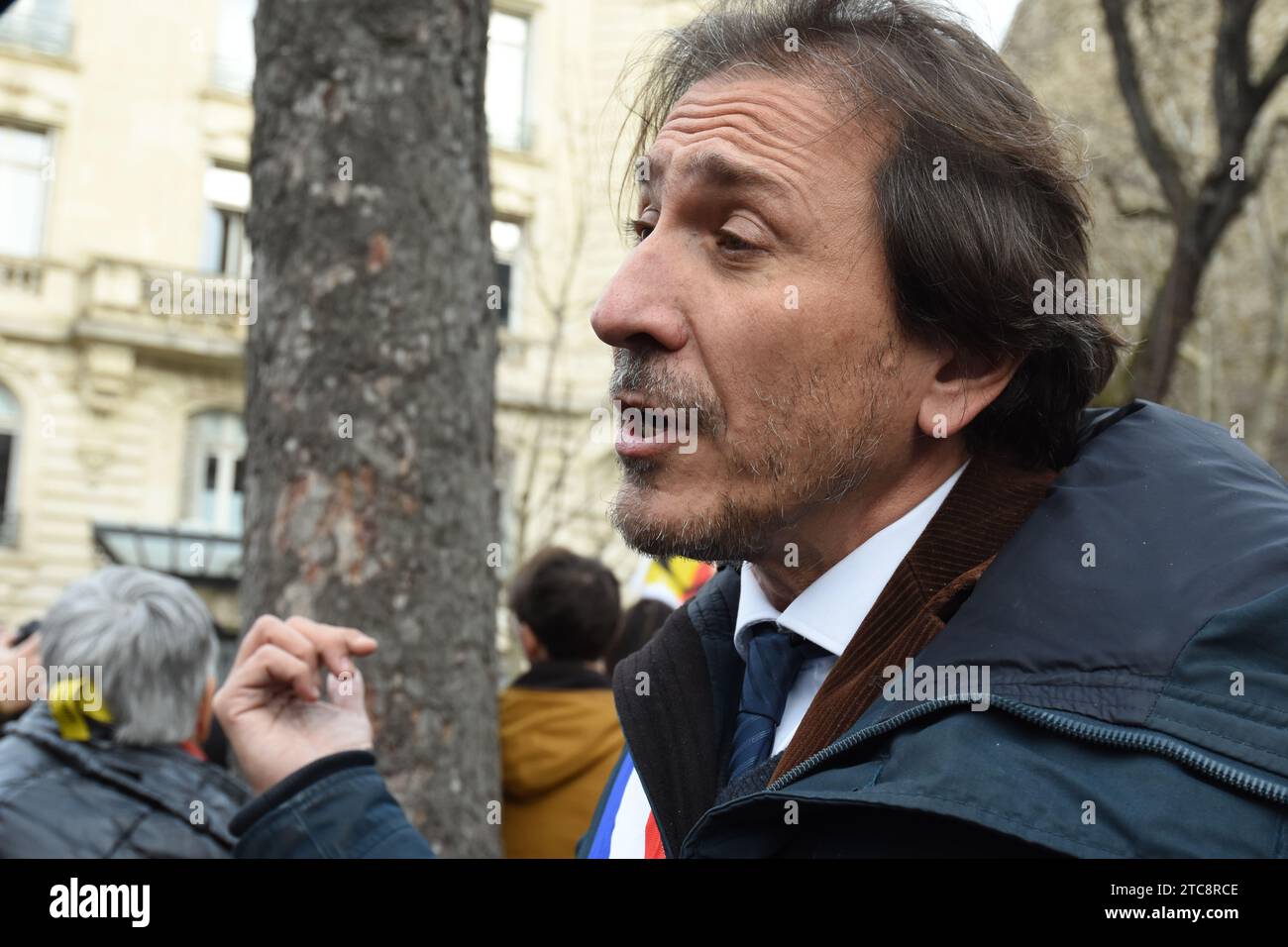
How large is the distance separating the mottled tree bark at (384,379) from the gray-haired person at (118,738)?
28 cm

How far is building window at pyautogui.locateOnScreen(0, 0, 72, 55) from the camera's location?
2038 cm

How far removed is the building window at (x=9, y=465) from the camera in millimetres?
19797

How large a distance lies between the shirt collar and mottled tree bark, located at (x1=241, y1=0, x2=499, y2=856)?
5.13ft

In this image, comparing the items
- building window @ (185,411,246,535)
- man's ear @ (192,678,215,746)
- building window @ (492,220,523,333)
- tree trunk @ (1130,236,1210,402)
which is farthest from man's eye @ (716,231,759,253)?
building window @ (185,411,246,535)

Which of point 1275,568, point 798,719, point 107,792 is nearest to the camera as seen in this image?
point 1275,568

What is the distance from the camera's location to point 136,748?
2.91 m

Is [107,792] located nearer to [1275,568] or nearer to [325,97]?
[325,97]

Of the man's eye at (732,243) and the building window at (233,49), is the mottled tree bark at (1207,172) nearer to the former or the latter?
the man's eye at (732,243)

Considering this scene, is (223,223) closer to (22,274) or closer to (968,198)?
(22,274)

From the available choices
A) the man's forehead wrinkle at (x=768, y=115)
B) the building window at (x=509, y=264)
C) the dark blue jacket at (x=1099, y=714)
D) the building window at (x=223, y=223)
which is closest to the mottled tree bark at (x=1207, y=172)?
the man's forehead wrinkle at (x=768, y=115)

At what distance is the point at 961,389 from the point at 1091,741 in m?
0.63

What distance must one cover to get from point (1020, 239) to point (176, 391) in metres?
21.0

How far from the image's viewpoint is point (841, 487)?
69.1 inches

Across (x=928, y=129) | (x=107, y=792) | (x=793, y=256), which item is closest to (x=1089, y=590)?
(x=793, y=256)
